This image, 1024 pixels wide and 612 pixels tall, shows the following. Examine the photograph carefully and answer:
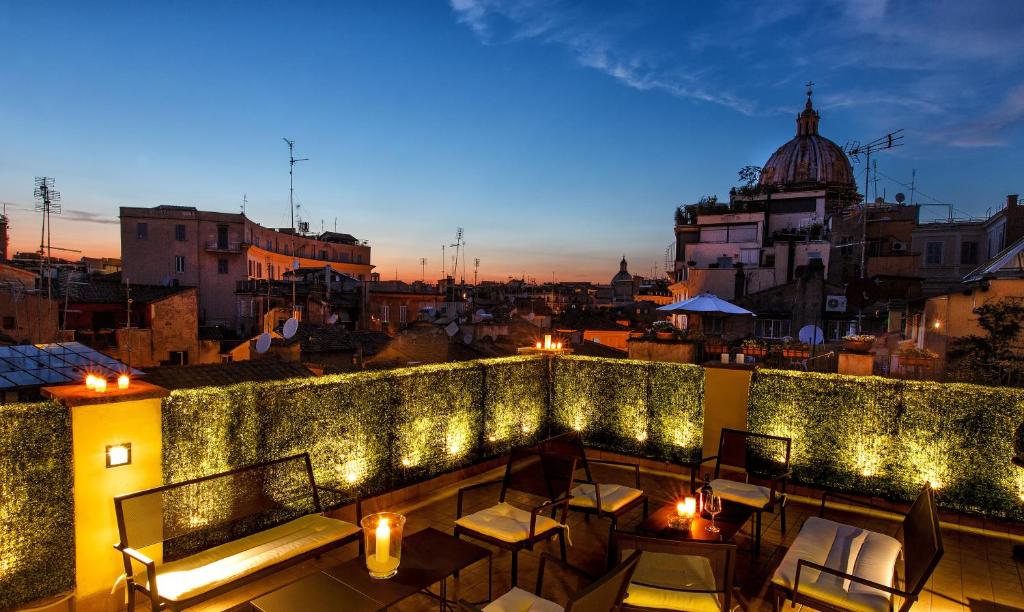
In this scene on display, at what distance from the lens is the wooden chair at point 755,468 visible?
581 cm

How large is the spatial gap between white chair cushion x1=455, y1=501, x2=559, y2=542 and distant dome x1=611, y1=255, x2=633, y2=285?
78720mm

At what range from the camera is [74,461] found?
435cm

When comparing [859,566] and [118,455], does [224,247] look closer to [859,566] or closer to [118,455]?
[118,455]

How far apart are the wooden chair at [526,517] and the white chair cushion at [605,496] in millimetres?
209

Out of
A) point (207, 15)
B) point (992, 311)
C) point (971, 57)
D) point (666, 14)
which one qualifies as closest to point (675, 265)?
point (971, 57)

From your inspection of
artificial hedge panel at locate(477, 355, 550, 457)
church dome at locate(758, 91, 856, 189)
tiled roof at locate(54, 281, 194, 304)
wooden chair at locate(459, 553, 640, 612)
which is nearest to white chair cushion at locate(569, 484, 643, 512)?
Answer: wooden chair at locate(459, 553, 640, 612)

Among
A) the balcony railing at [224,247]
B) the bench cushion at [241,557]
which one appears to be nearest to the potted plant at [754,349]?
the bench cushion at [241,557]

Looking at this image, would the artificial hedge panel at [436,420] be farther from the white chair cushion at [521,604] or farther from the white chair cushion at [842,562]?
the white chair cushion at [842,562]

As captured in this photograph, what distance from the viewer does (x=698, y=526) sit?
493 centimetres

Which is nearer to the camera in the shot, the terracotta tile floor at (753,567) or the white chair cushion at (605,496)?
the terracotta tile floor at (753,567)

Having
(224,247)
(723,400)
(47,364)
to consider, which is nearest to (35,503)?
(723,400)

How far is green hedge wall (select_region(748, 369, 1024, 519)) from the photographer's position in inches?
255

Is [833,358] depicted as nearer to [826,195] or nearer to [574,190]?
[574,190]

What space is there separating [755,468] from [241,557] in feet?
22.2
